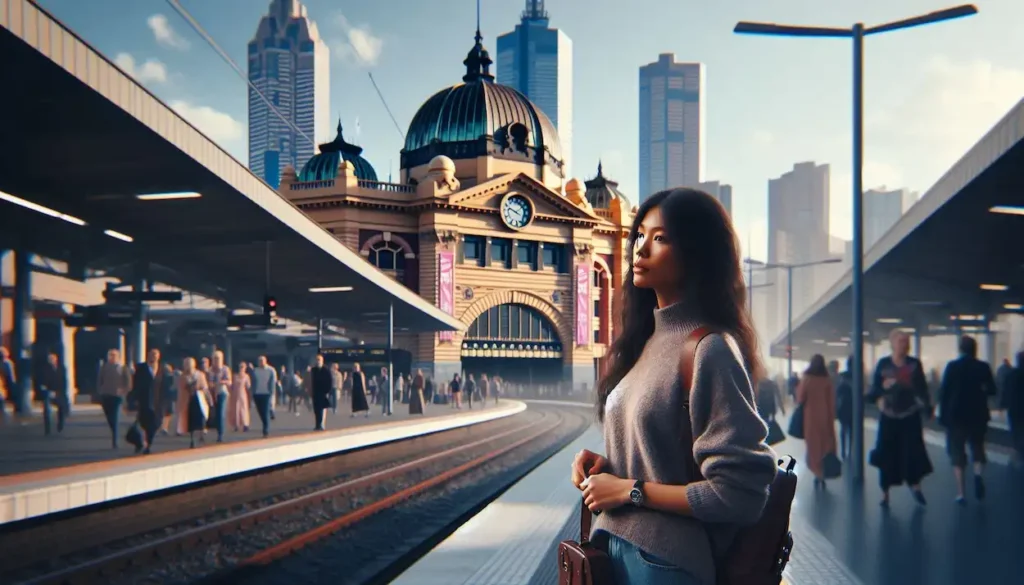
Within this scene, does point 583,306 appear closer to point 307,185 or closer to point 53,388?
point 307,185

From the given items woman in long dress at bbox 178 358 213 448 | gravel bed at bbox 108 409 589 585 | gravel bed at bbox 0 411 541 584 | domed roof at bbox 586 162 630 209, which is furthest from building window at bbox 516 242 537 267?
woman in long dress at bbox 178 358 213 448

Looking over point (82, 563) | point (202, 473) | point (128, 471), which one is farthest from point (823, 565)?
point (202, 473)

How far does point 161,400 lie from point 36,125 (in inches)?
325

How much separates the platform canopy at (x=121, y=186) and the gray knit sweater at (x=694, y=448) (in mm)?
Result: 6992

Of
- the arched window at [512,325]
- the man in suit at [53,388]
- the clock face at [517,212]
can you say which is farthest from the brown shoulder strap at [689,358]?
the clock face at [517,212]

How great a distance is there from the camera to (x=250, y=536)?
1138cm

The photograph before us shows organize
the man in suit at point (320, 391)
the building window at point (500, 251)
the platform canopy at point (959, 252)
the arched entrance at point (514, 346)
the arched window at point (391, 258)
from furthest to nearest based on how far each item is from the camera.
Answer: the building window at point (500, 251), the arched entrance at point (514, 346), the arched window at point (391, 258), the man in suit at point (320, 391), the platform canopy at point (959, 252)

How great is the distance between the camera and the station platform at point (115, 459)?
410 inches

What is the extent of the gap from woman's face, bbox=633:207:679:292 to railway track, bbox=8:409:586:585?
7.69 m

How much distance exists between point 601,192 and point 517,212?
2256 cm

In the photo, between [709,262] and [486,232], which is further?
[486,232]

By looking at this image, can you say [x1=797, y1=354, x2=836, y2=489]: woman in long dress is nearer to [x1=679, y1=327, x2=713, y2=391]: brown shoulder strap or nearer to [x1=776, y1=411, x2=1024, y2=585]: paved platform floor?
[x1=776, y1=411, x2=1024, y2=585]: paved platform floor

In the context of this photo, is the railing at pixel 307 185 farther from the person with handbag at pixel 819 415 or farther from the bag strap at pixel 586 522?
the bag strap at pixel 586 522

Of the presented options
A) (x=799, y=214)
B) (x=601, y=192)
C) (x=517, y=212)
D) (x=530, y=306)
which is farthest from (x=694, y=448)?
(x=799, y=214)
